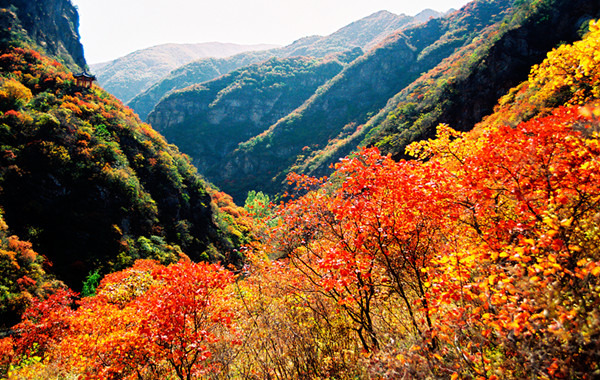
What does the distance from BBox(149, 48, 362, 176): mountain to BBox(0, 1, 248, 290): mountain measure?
4267 inches

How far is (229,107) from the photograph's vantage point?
17462 cm

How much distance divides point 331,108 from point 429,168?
5968 inches

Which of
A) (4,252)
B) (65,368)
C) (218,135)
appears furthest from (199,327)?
(218,135)

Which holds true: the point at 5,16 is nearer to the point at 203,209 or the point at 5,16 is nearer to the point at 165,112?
the point at 203,209

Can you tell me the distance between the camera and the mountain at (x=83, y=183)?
2923 cm

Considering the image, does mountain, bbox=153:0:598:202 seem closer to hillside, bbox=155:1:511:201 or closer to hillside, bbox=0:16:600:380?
hillside, bbox=155:1:511:201

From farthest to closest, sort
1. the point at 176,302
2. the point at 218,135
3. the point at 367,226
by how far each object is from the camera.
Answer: the point at 218,135 → the point at 176,302 → the point at 367,226

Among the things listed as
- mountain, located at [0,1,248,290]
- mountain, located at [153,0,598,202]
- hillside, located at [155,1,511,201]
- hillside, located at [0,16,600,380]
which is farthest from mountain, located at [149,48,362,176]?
hillside, located at [0,16,600,380]

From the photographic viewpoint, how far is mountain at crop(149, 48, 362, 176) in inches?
6506

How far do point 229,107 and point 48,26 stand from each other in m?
101

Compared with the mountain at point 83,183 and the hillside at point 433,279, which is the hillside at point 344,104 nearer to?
the mountain at point 83,183

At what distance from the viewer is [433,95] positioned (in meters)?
62.4

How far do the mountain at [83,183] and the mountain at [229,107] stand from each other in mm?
108380

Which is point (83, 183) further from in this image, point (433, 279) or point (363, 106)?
point (363, 106)
